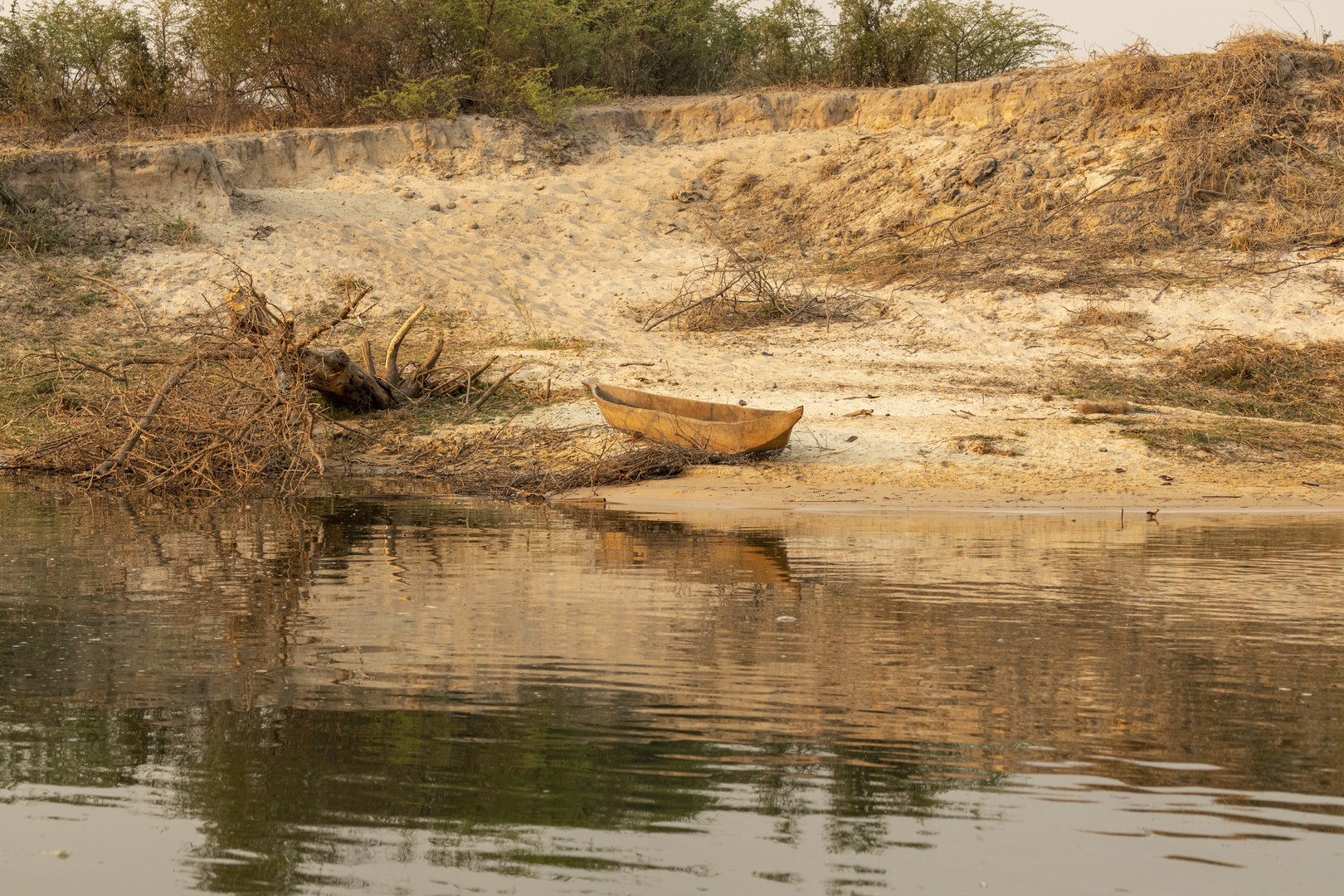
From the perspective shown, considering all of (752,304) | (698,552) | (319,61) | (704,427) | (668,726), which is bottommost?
(698,552)

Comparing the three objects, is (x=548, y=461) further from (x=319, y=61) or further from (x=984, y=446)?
(x=319, y=61)

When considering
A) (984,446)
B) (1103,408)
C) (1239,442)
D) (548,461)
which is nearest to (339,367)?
(548,461)

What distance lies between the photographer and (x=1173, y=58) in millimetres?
20469

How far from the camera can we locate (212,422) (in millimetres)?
10391

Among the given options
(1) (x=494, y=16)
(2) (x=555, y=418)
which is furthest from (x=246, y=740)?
(1) (x=494, y=16)

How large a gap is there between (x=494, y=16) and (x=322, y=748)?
21.5 meters

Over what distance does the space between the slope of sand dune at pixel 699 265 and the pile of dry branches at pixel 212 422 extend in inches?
128

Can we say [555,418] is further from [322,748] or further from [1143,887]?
[1143,887]

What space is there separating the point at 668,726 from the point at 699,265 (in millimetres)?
16466

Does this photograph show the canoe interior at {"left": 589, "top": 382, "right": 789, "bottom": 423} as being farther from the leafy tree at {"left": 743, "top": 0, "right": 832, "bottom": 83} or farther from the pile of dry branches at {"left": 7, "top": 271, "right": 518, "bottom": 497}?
the leafy tree at {"left": 743, "top": 0, "right": 832, "bottom": 83}

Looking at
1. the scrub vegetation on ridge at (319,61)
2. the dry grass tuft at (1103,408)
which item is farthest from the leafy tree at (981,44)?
the dry grass tuft at (1103,408)

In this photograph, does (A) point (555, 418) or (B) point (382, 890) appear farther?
(A) point (555, 418)

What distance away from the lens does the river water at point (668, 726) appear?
269 centimetres

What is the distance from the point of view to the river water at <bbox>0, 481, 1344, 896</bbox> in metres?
2.69
